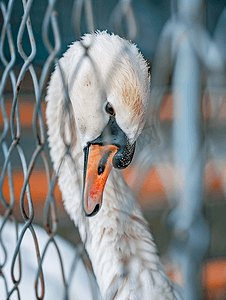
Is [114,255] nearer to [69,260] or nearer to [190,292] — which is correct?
[190,292]

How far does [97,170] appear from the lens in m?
0.66

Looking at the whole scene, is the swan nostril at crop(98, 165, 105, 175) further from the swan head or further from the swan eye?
the swan eye

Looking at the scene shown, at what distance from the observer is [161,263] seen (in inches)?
32.6

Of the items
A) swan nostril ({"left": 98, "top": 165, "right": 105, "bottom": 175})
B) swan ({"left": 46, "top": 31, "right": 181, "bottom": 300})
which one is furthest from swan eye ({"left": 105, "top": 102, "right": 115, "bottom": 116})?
swan nostril ({"left": 98, "top": 165, "right": 105, "bottom": 175})

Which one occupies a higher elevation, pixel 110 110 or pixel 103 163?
pixel 110 110

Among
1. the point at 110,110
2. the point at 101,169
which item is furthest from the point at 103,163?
the point at 110,110

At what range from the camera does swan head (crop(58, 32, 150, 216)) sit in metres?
0.64

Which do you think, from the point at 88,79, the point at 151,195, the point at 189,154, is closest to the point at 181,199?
the point at 189,154

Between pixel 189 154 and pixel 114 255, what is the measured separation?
338 mm

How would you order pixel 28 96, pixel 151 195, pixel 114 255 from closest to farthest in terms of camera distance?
pixel 114 255
pixel 151 195
pixel 28 96

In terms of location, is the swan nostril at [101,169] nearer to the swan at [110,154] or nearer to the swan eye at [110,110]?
the swan at [110,154]

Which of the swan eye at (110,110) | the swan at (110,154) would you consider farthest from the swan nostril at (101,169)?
the swan eye at (110,110)

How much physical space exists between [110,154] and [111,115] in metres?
0.08

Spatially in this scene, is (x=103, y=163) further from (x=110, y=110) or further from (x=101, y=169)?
(x=110, y=110)
